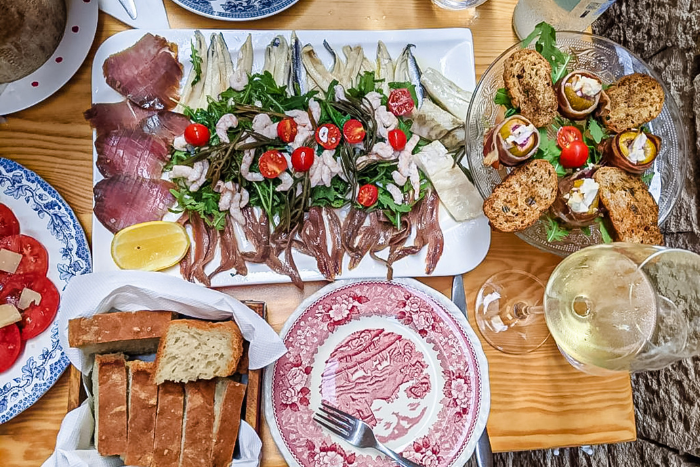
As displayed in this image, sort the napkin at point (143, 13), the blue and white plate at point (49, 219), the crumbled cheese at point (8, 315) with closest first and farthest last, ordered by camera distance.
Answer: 1. the crumbled cheese at point (8, 315)
2. the blue and white plate at point (49, 219)
3. the napkin at point (143, 13)

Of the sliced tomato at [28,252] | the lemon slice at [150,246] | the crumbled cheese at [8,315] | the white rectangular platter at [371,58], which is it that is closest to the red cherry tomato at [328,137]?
the white rectangular platter at [371,58]

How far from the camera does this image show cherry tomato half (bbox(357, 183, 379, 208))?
175 centimetres

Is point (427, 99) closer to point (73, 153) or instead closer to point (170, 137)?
point (170, 137)

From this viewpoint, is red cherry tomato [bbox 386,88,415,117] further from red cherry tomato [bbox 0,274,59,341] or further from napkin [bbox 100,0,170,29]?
red cherry tomato [bbox 0,274,59,341]

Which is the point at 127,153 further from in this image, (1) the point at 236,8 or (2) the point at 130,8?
(1) the point at 236,8

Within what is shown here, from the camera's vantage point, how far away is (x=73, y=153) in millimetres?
1781

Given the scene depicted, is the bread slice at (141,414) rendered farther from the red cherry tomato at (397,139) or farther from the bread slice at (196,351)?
the red cherry tomato at (397,139)

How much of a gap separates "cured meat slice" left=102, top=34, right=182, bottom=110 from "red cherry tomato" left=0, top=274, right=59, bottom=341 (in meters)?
0.69

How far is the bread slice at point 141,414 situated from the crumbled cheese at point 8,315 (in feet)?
1.44

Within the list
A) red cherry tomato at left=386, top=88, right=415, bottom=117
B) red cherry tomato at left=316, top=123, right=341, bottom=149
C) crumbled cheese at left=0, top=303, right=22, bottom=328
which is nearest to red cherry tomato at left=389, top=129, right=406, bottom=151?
red cherry tomato at left=386, top=88, right=415, bottom=117

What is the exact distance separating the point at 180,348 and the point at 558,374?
1.28 m

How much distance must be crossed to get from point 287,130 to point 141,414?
99cm

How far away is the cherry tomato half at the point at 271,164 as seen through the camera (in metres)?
1.71

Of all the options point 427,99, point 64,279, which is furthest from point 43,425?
point 427,99
